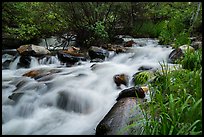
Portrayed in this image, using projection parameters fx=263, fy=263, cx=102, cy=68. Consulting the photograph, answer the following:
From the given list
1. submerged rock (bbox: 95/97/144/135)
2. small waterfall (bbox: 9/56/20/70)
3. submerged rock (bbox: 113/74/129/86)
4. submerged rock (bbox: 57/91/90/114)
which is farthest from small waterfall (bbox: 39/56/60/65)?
submerged rock (bbox: 95/97/144/135)

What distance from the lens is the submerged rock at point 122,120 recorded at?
2.72 metres

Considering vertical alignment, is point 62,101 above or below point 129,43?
below

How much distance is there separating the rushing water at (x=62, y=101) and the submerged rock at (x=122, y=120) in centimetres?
50

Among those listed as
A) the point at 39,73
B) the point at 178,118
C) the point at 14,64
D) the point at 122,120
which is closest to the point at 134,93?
the point at 122,120

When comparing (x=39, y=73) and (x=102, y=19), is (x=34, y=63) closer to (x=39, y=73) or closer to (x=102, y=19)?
(x=39, y=73)

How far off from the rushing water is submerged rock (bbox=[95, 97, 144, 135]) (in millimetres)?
501

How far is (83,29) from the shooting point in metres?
8.75

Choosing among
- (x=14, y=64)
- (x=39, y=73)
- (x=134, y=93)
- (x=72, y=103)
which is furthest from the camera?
(x=14, y=64)

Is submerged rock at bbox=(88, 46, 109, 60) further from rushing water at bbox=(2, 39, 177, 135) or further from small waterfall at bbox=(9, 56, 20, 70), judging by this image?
small waterfall at bbox=(9, 56, 20, 70)

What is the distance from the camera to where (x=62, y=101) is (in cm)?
452

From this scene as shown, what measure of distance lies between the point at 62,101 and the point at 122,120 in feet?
5.72

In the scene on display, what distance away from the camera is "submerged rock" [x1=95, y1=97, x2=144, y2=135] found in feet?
8.93

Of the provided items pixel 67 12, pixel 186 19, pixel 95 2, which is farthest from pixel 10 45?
pixel 186 19

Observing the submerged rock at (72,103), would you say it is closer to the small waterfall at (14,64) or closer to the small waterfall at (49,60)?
the small waterfall at (49,60)
